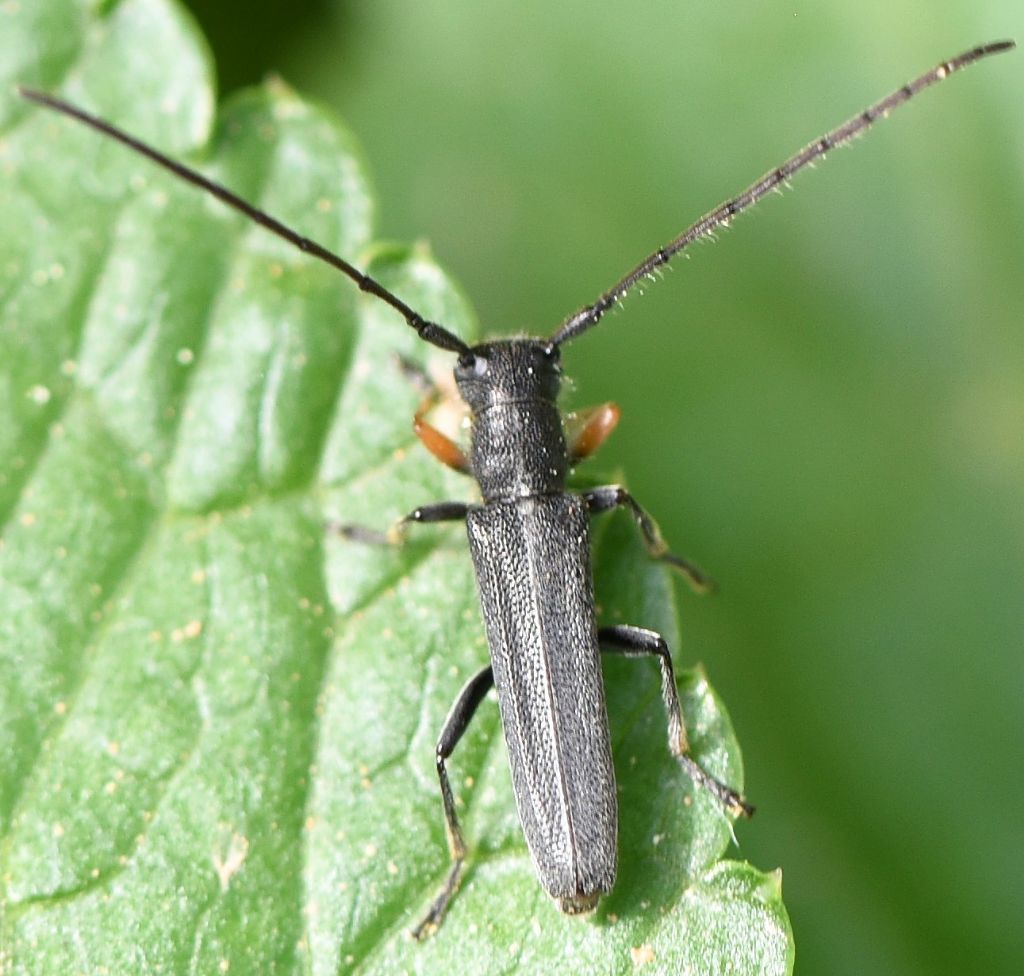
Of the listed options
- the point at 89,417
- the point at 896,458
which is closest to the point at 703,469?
the point at 896,458

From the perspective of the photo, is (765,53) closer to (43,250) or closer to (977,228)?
(977,228)

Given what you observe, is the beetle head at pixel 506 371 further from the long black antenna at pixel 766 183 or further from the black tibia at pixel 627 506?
the black tibia at pixel 627 506

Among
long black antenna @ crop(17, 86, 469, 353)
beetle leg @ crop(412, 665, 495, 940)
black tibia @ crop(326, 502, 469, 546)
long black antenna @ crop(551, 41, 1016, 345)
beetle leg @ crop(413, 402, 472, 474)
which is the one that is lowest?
beetle leg @ crop(412, 665, 495, 940)

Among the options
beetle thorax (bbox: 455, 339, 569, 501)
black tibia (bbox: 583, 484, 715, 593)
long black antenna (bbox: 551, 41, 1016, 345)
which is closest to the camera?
long black antenna (bbox: 551, 41, 1016, 345)

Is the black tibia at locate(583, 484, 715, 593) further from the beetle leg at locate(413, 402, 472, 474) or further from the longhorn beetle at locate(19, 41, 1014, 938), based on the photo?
the beetle leg at locate(413, 402, 472, 474)

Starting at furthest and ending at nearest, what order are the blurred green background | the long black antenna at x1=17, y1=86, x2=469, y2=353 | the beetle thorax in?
the blurred green background < the beetle thorax < the long black antenna at x1=17, y1=86, x2=469, y2=353

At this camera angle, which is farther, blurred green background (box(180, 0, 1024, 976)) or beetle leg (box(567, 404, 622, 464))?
blurred green background (box(180, 0, 1024, 976))

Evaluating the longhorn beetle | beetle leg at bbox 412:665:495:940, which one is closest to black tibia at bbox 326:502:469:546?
the longhorn beetle
